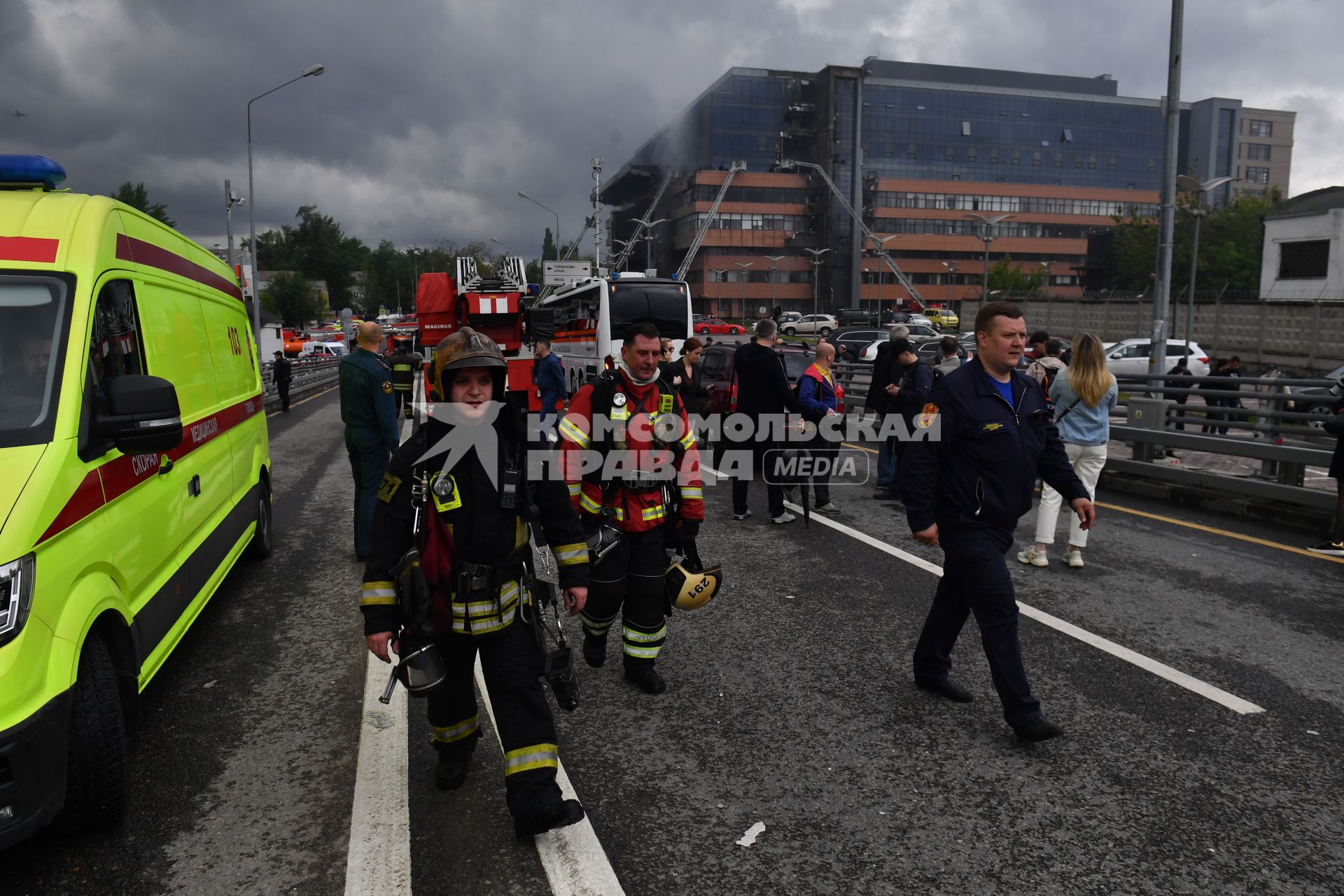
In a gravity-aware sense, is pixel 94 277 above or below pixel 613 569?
above

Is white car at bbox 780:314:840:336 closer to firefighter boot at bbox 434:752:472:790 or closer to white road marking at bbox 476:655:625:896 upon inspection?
firefighter boot at bbox 434:752:472:790

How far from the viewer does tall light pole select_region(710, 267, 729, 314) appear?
317 ft

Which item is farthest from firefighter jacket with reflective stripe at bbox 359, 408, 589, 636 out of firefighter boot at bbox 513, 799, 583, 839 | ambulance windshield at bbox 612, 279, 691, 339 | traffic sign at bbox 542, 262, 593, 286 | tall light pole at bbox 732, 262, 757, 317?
tall light pole at bbox 732, 262, 757, 317

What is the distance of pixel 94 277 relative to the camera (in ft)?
12.4

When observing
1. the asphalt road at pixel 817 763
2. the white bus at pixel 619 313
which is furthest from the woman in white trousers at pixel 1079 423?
the white bus at pixel 619 313

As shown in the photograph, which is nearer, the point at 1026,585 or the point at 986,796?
the point at 986,796

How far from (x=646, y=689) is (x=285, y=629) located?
8.52ft

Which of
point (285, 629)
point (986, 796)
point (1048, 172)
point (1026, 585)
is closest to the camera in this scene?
point (986, 796)

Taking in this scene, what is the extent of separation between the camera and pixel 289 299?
318ft

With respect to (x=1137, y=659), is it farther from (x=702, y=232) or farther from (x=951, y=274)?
(x=951, y=274)

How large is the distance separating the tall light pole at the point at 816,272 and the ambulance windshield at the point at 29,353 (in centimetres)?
9397

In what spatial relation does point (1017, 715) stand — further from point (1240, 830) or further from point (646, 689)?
point (646, 689)

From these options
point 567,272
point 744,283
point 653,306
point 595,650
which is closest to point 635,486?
point 595,650

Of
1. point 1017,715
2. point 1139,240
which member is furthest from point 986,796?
point 1139,240
